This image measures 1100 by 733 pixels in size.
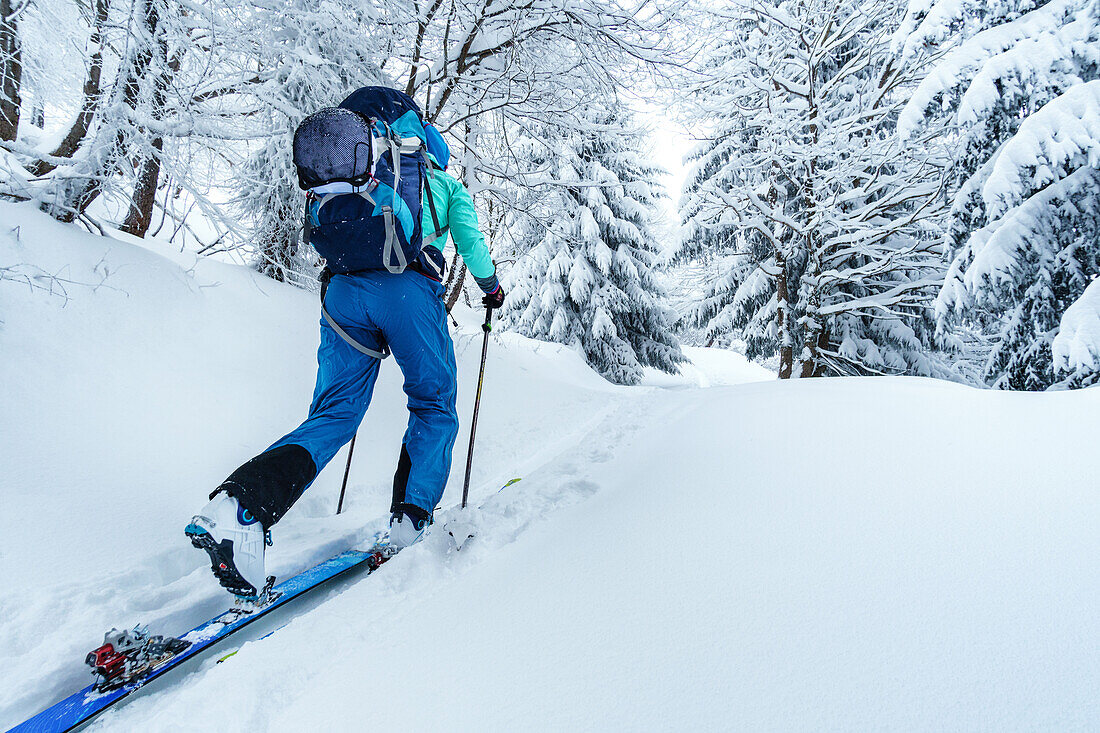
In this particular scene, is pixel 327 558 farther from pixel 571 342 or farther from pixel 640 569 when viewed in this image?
pixel 571 342

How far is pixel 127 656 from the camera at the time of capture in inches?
59.4

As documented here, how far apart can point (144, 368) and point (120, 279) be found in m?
0.94

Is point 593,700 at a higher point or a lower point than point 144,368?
lower

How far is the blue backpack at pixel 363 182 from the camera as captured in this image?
207 centimetres

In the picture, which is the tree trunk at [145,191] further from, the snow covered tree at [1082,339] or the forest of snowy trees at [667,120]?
the snow covered tree at [1082,339]

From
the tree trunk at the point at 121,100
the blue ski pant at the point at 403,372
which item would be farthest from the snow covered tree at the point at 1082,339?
the tree trunk at the point at 121,100

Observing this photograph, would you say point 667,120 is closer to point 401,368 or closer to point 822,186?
point 822,186

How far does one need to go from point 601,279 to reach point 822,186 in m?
5.29

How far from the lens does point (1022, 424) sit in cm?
228

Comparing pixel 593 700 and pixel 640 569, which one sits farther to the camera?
pixel 640 569

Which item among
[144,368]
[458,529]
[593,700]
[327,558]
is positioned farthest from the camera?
[144,368]

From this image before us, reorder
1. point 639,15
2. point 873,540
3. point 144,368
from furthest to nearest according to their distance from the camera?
point 639,15, point 144,368, point 873,540

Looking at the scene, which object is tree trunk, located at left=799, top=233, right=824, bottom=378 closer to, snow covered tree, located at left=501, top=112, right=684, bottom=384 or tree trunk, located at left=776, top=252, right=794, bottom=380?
tree trunk, located at left=776, top=252, right=794, bottom=380

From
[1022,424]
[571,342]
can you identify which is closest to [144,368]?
[1022,424]
